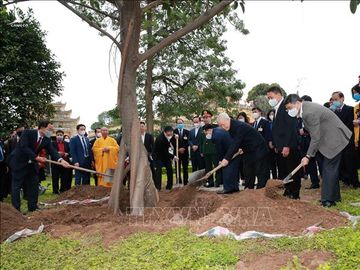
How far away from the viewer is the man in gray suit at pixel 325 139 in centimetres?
597

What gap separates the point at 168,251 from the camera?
4023 mm

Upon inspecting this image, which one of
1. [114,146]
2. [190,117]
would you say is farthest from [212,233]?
[190,117]

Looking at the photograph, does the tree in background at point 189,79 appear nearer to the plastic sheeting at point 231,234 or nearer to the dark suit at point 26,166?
the dark suit at point 26,166

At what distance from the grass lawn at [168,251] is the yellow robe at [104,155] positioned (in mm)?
5427

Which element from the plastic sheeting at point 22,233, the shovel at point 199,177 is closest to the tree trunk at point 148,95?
the shovel at point 199,177

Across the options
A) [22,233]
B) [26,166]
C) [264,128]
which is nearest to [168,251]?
[22,233]

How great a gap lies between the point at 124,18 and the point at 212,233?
3969mm

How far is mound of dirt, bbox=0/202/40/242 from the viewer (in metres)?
5.47

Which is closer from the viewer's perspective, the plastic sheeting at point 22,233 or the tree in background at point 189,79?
the plastic sheeting at point 22,233

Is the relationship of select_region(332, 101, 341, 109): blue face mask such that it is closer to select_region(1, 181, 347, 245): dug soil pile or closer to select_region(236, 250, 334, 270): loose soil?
select_region(1, 181, 347, 245): dug soil pile

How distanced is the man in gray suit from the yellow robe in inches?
215

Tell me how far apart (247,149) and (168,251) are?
12.8ft

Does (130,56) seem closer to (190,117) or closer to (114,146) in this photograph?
(114,146)

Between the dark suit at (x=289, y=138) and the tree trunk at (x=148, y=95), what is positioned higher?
the tree trunk at (x=148, y=95)
